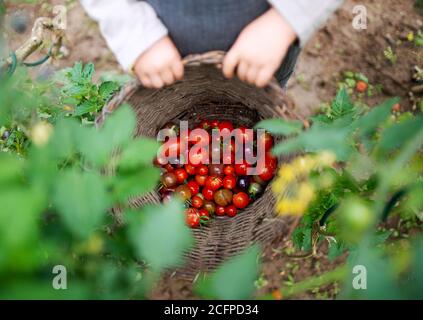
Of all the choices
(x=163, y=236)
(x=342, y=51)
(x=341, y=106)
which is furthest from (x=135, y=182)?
(x=342, y=51)

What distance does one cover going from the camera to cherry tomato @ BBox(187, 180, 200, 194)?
161 centimetres

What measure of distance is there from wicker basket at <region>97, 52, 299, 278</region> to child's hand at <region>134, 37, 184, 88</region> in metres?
0.03

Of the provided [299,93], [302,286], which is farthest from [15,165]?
[299,93]

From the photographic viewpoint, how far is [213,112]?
64.2 inches

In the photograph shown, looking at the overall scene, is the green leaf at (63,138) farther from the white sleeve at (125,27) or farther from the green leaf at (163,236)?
the white sleeve at (125,27)

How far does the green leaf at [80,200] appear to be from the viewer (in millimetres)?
561

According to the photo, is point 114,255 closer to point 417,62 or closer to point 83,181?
point 83,181

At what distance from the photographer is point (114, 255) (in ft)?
2.54

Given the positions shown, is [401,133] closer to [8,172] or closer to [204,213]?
[8,172]

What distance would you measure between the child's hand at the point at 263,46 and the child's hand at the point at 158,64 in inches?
5.1

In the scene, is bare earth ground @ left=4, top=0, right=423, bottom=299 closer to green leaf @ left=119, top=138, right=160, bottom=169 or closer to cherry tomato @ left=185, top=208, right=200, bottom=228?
cherry tomato @ left=185, top=208, right=200, bottom=228

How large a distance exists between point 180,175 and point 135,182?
966 millimetres

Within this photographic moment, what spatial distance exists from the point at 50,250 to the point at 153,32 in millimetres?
649

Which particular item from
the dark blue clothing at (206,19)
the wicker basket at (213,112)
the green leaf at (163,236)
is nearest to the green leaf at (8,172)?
the green leaf at (163,236)
